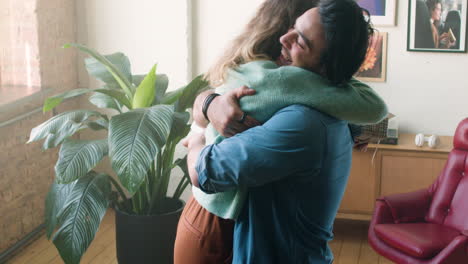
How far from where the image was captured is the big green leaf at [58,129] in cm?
286

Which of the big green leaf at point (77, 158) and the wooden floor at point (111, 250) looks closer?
the big green leaf at point (77, 158)

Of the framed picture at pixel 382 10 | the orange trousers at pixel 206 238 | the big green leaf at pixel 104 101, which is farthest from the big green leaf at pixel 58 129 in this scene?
the framed picture at pixel 382 10

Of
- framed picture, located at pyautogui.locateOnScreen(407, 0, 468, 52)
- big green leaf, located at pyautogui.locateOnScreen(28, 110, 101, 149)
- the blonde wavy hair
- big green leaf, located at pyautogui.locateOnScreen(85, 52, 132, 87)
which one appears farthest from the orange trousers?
framed picture, located at pyautogui.locateOnScreen(407, 0, 468, 52)

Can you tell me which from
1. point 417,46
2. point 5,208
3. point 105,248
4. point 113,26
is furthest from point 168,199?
point 417,46

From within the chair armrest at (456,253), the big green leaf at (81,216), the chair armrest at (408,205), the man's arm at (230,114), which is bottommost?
the chair armrest at (456,253)

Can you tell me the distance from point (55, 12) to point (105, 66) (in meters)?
0.97

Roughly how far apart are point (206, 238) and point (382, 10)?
9.38ft

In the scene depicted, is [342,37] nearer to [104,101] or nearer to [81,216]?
[81,216]

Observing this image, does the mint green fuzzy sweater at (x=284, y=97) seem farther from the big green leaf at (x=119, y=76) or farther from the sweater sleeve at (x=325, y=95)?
the big green leaf at (x=119, y=76)

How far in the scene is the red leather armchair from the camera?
10.1 feet

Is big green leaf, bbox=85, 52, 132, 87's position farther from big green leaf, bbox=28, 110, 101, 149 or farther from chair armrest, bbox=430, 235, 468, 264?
chair armrest, bbox=430, 235, 468, 264

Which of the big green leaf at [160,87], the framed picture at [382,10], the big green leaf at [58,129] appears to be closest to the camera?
the big green leaf at [58,129]

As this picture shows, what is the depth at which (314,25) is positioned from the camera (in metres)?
1.22

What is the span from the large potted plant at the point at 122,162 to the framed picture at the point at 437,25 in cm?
163
